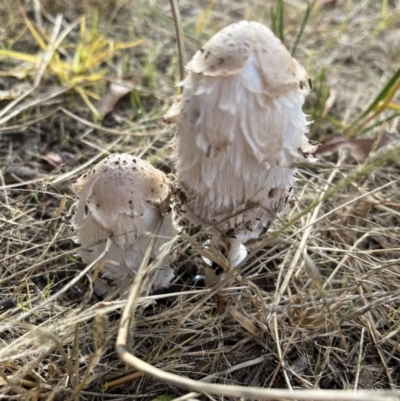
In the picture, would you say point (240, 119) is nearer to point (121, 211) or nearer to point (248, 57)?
point (248, 57)

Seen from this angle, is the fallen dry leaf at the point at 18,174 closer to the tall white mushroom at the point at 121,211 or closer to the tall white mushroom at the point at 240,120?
the tall white mushroom at the point at 121,211

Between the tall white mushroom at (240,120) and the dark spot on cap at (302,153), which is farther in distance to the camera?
the dark spot on cap at (302,153)

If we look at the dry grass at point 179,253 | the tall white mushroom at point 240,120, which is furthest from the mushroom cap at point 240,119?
the dry grass at point 179,253

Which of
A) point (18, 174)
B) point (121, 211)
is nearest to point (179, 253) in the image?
point (121, 211)

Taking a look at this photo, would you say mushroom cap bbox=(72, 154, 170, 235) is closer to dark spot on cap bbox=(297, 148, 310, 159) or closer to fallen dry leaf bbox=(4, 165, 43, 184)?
dark spot on cap bbox=(297, 148, 310, 159)

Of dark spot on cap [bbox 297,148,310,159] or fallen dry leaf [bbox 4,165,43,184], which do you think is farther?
fallen dry leaf [bbox 4,165,43,184]

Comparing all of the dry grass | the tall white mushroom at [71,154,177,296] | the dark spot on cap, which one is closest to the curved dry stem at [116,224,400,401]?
the dry grass
